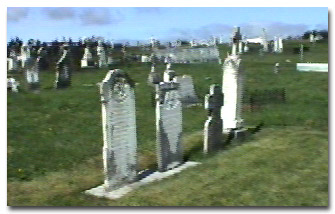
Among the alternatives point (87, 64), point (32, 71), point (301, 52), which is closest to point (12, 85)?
point (32, 71)

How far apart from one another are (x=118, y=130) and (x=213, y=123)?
1.83 m

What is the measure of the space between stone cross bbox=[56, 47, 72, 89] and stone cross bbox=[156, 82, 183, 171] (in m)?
4.98

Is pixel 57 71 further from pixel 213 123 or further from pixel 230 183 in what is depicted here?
pixel 230 183

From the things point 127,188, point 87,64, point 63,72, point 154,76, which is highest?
point 87,64

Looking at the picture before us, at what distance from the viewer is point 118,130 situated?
572cm

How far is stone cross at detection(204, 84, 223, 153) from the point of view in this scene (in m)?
6.77

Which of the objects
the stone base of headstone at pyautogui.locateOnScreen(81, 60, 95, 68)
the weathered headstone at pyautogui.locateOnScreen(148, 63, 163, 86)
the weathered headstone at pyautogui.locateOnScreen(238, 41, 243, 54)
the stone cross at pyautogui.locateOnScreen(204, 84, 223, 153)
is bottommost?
the stone cross at pyautogui.locateOnScreen(204, 84, 223, 153)

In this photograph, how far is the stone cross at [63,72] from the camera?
10.9m

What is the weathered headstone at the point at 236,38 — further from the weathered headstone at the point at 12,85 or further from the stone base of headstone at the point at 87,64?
the stone base of headstone at the point at 87,64

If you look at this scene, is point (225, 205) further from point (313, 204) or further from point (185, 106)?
point (185, 106)

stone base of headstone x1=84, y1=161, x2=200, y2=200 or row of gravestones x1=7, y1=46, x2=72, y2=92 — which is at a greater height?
row of gravestones x1=7, y1=46, x2=72, y2=92

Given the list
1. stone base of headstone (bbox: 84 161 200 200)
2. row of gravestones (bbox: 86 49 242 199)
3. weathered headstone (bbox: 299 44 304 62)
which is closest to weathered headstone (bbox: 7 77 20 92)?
row of gravestones (bbox: 86 49 242 199)

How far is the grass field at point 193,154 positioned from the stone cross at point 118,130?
33cm

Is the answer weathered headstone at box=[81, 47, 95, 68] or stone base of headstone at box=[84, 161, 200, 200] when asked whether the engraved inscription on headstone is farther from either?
stone base of headstone at box=[84, 161, 200, 200]
